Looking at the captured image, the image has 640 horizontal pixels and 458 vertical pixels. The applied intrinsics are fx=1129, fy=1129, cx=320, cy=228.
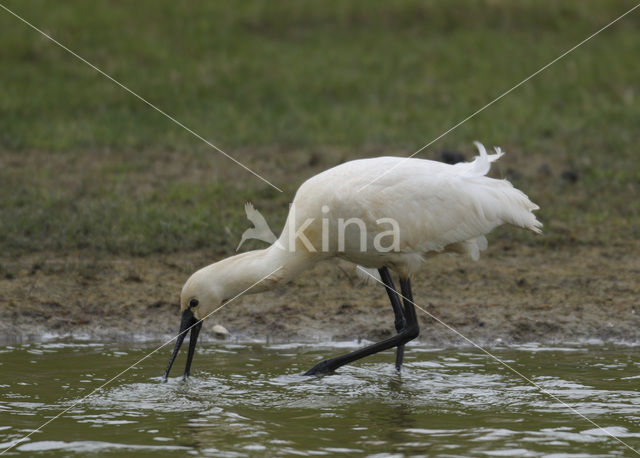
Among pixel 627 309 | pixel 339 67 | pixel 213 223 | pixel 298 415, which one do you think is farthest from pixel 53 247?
pixel 339 67

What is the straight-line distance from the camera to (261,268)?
6.95 meters

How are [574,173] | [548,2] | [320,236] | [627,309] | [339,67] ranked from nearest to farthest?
[320,236]
[627,309]
[574,173]
[339,67]
[548,2]

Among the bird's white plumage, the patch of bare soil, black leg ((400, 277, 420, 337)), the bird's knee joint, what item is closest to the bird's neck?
the bird's white plumage

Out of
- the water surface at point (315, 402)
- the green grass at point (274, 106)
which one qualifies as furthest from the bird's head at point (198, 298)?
the green grass at point (274, 106)

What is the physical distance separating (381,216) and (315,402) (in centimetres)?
127

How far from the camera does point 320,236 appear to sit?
703 centimetres

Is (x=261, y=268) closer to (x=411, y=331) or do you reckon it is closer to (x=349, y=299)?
(x=411, y=331)

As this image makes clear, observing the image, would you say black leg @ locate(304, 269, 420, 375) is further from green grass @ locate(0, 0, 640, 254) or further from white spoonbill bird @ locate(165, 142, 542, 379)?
green grass @ locate(0, 0, 640, 254)

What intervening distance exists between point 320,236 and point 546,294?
7.92 feet

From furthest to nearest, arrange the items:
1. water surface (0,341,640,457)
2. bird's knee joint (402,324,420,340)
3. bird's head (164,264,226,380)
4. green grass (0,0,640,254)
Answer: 1. green grass (0,0,640,254)
2. bird's knee joint (402,324,420,340)
3. bird's head (164,264,226,380)
4. water surface (0,341,640,457)

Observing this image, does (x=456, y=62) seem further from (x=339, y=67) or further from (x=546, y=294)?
(x=546, y=294)

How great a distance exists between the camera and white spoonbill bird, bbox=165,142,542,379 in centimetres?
696

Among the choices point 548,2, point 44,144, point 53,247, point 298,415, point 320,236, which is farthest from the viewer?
point 548,2

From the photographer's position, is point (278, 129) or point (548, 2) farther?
point (548, 2)
